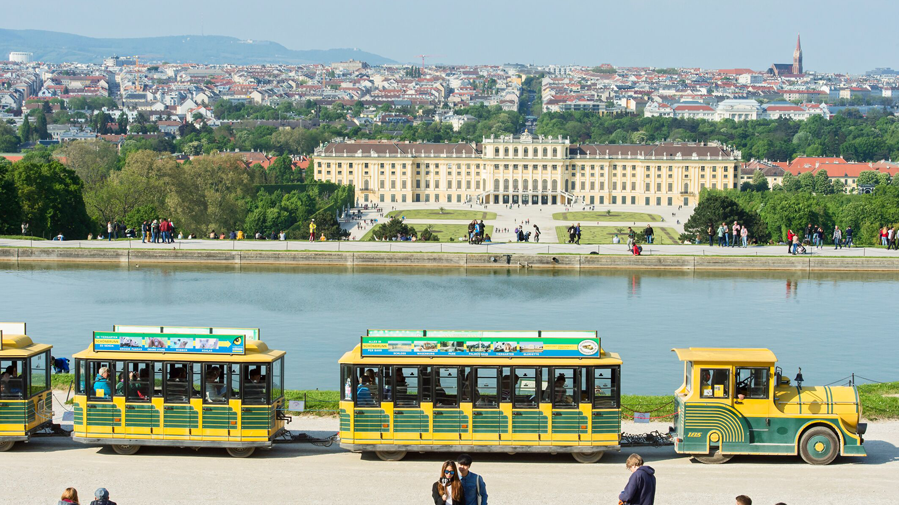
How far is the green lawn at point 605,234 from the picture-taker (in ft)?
256

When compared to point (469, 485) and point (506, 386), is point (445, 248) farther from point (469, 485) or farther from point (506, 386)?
point (469, 485)

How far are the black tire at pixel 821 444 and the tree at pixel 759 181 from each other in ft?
442

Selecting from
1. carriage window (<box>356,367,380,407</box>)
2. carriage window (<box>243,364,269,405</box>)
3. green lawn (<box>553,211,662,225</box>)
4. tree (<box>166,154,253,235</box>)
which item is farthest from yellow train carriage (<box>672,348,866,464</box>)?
green lawn (<box>553,211,662,225</box>)

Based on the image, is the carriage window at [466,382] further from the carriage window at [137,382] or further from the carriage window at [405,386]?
the carriage window at [137,382]

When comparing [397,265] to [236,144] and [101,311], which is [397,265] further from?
[236,144]

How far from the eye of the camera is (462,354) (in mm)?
16141

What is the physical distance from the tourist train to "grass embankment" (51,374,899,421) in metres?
2.63

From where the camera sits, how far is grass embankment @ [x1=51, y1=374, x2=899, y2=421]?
18812 millimetres

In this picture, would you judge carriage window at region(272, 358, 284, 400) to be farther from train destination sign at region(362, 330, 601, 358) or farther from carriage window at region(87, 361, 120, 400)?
carriage window at region(87, 361, 120, 400)

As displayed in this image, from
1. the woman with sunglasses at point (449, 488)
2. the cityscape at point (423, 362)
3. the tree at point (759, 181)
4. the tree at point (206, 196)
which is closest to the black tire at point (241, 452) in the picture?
the cityscape at point (423, 362)

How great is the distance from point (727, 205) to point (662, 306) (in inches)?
1359

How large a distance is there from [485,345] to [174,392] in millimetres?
4371

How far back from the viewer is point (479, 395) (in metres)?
16.2

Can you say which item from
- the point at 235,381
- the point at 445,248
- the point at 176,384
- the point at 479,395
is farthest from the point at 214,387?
the point at 445,248
